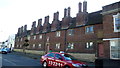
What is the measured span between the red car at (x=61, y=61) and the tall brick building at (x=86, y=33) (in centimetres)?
891

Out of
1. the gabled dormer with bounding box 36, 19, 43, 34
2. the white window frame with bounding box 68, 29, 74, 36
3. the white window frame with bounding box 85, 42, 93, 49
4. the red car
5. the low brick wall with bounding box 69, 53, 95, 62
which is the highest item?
the gabled dormer with bounding box 36, 19, 43, 34

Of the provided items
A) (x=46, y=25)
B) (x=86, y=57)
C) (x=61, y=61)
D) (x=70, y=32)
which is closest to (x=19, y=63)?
(x=61, y=61)

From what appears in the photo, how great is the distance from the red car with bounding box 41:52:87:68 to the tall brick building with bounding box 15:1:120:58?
891cm

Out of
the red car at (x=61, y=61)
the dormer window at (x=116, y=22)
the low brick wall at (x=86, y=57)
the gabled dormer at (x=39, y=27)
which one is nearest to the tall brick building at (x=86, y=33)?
the dormer window at (x=116, y=22)

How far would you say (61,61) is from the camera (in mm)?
10195

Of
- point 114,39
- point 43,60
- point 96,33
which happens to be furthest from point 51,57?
point 96,33

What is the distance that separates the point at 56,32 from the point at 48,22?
6.75 metres

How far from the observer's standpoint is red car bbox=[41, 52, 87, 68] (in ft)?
31.2

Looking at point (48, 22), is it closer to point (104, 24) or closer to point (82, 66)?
point (104, 24)

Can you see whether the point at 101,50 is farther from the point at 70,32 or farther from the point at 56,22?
the point at 56,22

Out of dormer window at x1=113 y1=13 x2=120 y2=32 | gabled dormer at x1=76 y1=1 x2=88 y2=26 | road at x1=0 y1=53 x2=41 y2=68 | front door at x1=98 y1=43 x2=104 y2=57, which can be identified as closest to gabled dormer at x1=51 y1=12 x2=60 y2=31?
gabled dormer at x1=76 y1=1 x2=88 y2=26

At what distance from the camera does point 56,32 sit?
98.6 feet

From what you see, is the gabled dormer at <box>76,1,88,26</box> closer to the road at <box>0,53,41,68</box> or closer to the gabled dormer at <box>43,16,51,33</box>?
the road at <box>0,53,41,68</box>

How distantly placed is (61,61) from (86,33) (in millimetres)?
12864
